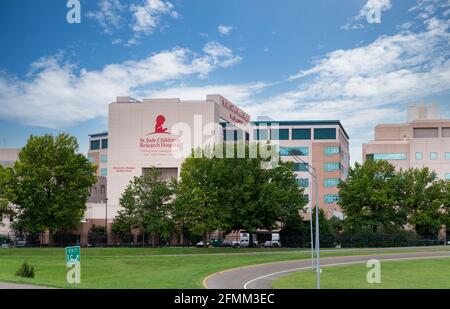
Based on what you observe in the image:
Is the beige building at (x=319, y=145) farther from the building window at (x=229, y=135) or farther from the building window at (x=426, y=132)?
the building window at (x=426, y=132)

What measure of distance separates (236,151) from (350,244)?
21.0 m

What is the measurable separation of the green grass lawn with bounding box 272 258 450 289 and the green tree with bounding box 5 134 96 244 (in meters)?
37.4

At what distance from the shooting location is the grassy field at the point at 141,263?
136 ft

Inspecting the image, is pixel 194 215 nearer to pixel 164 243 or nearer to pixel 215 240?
pixel 215 240

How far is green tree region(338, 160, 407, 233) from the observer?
294 feet

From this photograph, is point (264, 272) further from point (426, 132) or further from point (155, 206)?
point (426, 132)

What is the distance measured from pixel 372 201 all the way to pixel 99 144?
286ft

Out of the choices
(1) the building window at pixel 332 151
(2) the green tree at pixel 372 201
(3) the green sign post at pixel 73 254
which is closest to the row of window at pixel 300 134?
(1) the building window at pixel 332 151

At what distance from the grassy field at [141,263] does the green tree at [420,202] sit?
699 inches

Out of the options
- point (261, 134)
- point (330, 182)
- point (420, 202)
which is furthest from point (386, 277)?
point (330, 182)

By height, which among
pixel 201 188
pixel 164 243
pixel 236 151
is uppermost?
pixel 236 151

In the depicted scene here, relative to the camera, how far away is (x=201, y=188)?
3051 inches

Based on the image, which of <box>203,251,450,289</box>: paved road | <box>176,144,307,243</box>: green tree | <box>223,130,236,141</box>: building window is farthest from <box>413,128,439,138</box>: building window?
<box>203,251,450,289</box>: paved road
